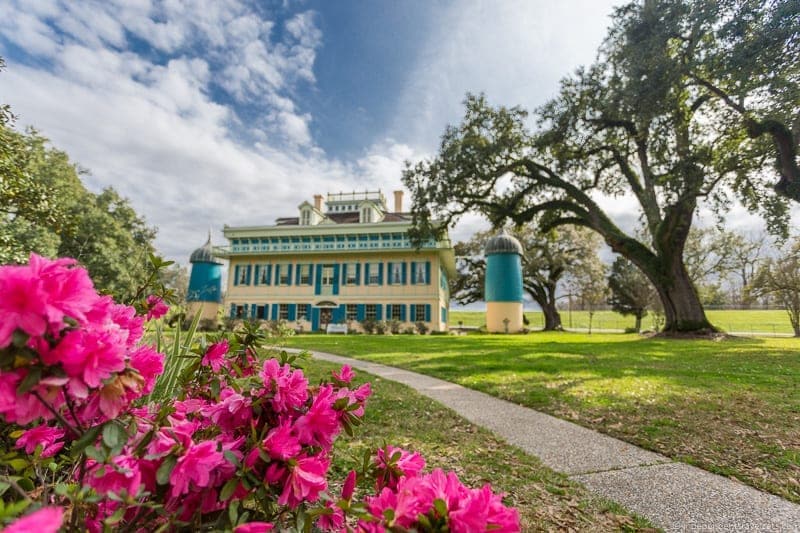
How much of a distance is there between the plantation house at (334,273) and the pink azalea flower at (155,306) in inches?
925

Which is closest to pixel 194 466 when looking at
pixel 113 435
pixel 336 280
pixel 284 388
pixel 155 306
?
pixel 113 435

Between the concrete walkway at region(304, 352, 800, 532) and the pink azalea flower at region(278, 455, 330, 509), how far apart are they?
2.20 m

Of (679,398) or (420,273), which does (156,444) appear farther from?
(420,273)

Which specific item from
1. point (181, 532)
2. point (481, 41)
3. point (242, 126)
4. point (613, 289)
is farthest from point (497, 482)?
point (613, 289)

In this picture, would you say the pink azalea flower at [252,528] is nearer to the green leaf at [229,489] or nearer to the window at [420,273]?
the green leaf at [229,489]

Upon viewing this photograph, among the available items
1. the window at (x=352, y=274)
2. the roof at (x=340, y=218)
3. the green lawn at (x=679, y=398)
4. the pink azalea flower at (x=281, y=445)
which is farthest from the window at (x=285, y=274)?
the pink azalea flower at (x=281, y=445)

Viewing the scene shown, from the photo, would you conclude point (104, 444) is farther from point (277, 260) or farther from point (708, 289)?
point (708, 289)

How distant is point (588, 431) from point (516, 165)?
14404 millimetres

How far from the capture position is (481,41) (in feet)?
28.8

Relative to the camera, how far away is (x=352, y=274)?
27516 mm

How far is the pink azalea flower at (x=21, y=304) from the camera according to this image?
614mm

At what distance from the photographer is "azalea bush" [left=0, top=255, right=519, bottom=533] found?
0.65 m

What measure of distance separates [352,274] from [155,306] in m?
25.5

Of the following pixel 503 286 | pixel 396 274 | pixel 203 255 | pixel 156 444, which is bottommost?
pixel 156 444
